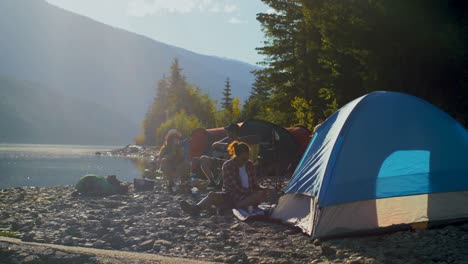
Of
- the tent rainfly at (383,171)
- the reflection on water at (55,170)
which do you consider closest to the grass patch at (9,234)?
the tent rainfly at (383,171)

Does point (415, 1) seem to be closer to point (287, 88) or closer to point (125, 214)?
point (125, 214)

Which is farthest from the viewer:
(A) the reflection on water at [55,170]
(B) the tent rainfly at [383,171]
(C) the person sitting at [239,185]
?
(A) the reflection on water at [55,170]

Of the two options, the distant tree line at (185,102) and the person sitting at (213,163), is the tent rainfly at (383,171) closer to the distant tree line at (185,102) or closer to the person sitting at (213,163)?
the person sitting at (213,163)

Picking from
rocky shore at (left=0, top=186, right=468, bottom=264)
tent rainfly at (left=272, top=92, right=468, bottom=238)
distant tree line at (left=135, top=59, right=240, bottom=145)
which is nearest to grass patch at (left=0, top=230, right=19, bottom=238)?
rocky shore at (left=0, top=186, right=468, bottom=264)

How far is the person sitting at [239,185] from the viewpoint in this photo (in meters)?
10.1

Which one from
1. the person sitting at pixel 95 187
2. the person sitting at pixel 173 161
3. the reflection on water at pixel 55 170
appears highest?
the person sitting at pixel 173 161

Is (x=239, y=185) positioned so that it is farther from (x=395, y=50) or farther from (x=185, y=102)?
(x=185, y=102)

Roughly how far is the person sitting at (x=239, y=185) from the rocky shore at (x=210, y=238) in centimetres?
32

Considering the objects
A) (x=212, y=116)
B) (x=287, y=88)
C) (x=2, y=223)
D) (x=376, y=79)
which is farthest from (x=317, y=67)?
(x=212, y=116)

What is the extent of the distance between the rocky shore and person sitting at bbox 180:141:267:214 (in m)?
0.32

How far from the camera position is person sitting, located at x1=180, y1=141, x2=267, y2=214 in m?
10.1

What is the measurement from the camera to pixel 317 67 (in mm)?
32906

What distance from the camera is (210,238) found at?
838 centimetres

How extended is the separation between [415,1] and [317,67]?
1610cm
